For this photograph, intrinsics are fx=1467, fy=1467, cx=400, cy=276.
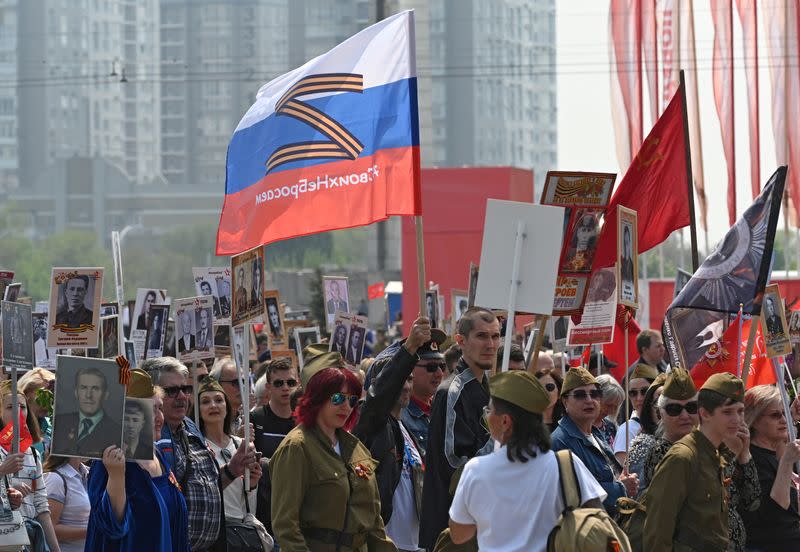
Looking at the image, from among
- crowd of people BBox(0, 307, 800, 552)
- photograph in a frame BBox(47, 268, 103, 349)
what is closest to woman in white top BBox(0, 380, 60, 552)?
crowd of people BBox(0, 307, 800, 552)

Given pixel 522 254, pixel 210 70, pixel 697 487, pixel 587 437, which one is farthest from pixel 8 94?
pixel 697 487

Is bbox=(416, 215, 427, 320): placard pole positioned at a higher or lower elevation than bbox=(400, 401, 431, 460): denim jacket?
higher

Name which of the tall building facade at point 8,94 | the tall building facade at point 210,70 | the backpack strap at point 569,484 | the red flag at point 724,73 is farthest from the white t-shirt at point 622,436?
the tall building facade at point 8,94

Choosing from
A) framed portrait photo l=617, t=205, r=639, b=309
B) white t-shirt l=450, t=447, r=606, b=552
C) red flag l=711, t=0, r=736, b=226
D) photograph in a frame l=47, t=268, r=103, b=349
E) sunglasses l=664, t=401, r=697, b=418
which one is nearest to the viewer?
white t-shirt l=450, t=447, r=606, b=552

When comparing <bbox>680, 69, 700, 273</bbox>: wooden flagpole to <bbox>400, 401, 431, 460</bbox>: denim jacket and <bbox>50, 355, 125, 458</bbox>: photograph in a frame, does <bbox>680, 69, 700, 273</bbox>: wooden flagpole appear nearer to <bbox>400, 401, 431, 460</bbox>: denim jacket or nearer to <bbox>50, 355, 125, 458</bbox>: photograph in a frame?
<bbox>400, 401, 431, 460</bbox>: denim jacket

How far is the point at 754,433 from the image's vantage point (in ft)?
23.5

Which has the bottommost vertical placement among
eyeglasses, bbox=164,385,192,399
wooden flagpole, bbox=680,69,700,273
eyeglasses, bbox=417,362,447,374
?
eyeglasses, bbox=164,385,192,399

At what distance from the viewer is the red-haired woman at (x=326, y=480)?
575cm

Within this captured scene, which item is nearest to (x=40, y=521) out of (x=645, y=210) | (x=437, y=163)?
(x=645, y=210)

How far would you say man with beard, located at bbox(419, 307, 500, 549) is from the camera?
6.61 metres

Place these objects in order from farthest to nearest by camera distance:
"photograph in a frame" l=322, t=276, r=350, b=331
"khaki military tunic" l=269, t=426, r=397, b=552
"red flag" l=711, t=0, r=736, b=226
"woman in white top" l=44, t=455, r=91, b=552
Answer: "red flag" l=711, t=0, r=736, b=226
"photograph in a frame" l=322, t=276, r=350, b=331
"woman in white top" l=44, t=455, r=91, b=552
"khaki military tunic" l=269, t=426, r=397, b=552

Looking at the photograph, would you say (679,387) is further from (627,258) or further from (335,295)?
(335,295)

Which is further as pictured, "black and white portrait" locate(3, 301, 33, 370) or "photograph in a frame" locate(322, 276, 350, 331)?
"photograph in a frame" locate(322, 276, 350, 331)

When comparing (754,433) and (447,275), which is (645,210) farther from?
(447,275)
